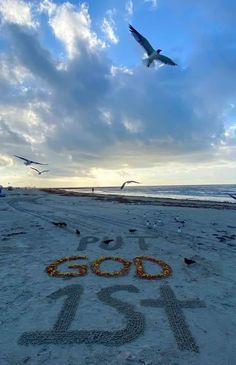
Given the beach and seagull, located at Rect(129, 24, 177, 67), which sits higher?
seagull, located at Rect(129, 24, 177, 67)

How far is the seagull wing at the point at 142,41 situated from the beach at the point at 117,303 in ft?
28.9

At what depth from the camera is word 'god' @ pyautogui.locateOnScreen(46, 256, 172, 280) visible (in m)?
8.93

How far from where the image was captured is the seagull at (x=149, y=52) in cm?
1242

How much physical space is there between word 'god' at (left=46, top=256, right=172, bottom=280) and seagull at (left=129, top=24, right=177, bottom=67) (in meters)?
8.47

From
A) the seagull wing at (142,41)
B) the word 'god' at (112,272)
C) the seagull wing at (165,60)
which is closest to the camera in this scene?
the word 'god' at (112,272)

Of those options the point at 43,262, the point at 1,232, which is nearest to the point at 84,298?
the point at 43,262

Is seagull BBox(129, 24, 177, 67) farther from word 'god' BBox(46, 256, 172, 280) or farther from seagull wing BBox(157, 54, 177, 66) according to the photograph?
word 'god' BBox(46, 256, 172, 280)

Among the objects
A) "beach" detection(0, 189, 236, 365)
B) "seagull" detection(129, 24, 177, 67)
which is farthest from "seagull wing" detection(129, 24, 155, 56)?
"beach" detection(0, 189, 236, 365)

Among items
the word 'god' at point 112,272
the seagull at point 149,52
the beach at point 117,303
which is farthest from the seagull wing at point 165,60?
the word 'god' at point 112,272

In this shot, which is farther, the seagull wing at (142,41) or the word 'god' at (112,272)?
the seagull wing at (142,41)

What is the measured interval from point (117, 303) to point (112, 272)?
6.97 feet

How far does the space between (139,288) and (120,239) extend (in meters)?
5.86

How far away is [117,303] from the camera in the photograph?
706 cm

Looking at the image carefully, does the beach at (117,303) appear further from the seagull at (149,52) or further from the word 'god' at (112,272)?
the seagull at (149,52)
